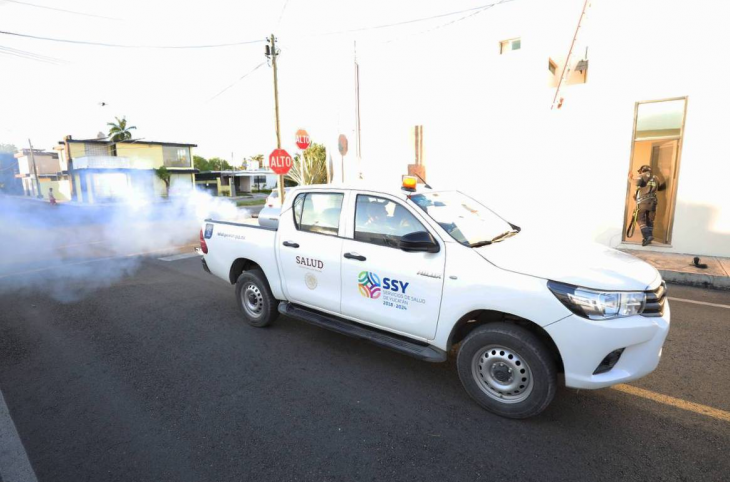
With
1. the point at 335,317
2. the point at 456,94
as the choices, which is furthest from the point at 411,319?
the point at 456,94

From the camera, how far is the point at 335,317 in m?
4.26

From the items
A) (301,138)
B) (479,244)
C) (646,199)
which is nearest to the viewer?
(479,244)

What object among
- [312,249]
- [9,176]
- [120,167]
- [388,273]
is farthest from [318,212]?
[9,176]

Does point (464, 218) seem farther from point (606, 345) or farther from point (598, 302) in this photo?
point (606, 345)

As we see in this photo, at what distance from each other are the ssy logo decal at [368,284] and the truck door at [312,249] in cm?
30

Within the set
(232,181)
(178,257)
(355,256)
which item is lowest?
(178,257)

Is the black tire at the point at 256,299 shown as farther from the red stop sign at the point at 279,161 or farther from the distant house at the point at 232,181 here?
the distant house at the point at 232,181

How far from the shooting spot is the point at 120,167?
39.6 m

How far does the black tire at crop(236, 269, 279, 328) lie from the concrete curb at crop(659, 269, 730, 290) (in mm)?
6812

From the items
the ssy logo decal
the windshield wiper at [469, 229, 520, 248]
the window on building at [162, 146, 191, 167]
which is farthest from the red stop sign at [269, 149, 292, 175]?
the window on building at [162, 146, 191, 167]

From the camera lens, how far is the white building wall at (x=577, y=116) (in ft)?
26.5

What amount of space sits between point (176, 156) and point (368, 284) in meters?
47.9

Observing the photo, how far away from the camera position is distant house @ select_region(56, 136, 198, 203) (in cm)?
3872

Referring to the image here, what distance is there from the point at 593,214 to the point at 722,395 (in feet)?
22.2
